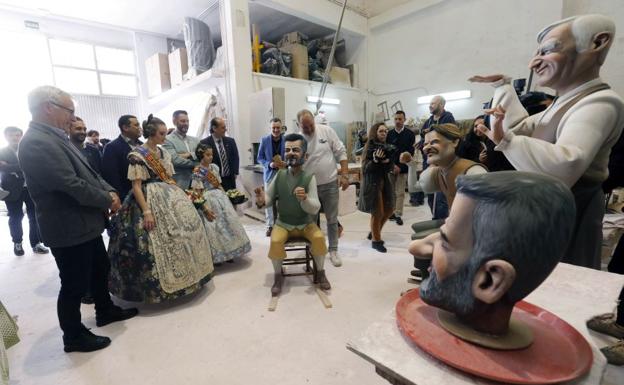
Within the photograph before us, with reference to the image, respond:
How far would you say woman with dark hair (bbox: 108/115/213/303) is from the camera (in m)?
2.20

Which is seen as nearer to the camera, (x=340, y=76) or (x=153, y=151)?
(x=153, y=151)

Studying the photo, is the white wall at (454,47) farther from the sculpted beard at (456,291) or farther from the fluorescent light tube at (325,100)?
the sculpted beard at (456,291)

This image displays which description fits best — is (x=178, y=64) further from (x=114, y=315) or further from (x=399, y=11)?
(x=114, y=315)

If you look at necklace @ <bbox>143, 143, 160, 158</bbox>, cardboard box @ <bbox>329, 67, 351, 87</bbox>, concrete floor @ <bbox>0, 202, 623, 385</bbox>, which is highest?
cardboard box @ <bbox>329, 67, 351, 87</bbox>

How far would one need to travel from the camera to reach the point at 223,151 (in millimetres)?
4023

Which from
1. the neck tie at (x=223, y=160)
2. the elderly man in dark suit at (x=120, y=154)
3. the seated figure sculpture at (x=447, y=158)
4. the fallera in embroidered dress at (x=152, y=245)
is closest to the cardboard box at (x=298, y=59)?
the neck tie at (x=223, y=160)

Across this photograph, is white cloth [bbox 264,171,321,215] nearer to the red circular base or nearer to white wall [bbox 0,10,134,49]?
the red circular base

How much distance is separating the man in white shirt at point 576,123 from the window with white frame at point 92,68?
9.25m

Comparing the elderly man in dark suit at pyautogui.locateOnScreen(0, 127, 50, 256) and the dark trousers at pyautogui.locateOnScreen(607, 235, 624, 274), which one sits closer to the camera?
the dark trousers at pyautogui.locateOnScreen(607, 235, 624, 274)

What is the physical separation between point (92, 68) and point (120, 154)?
6.65m

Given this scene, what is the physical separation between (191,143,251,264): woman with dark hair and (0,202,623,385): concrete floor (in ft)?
0.71

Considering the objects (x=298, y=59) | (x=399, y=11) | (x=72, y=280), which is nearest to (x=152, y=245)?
(x=72, y=280)

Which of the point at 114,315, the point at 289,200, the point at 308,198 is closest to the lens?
the point at 114,315

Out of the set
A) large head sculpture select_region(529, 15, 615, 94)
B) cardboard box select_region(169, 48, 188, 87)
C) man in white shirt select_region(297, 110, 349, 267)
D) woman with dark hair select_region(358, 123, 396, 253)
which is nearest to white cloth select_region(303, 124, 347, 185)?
man in white shirt select_region(297, 110, 349, 267)
